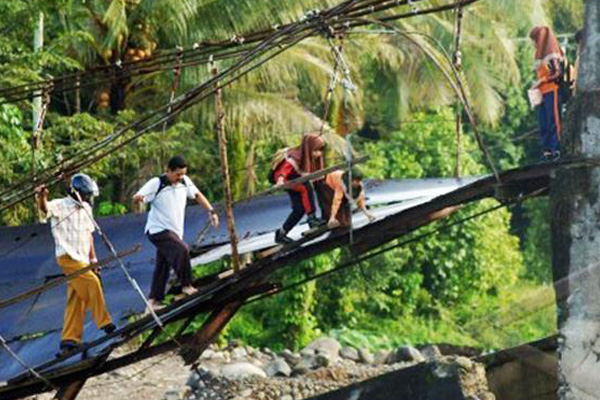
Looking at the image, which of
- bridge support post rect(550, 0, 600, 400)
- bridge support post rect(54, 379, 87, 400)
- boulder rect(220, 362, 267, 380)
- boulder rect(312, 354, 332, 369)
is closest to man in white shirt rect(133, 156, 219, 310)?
bridge support post rect(54, 379, 87, 400)

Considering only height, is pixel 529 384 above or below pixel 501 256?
above

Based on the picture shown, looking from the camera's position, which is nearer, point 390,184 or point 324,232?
point 324,232

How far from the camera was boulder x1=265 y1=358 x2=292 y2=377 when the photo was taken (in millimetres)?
22562

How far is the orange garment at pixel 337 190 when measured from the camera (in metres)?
13.4

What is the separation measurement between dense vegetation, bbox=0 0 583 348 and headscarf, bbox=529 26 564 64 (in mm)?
2605

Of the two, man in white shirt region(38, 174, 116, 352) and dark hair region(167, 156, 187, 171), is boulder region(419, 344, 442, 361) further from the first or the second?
dark hair region(167, 156, 187, 171)

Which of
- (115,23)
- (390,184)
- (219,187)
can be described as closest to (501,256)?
(219,187)

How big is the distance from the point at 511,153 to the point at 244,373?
52.8ft

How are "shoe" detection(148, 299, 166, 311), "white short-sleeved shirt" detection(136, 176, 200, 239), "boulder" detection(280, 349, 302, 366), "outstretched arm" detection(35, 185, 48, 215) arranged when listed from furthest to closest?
1. "boulder" detection(280, 349, 302, 366)
2. "outstretched arm" detection(35, 185, 48, 215)
3. "white short-sleeved shirt" detection(136, 176, 200, 239)
4. "shoe" detection(148, 299, 166, 311)

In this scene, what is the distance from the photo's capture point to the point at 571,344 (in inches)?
465

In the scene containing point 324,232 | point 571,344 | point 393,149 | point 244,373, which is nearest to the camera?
point 571,344

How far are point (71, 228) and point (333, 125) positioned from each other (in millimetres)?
16525

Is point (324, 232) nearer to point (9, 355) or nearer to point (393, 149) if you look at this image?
point (9, 355)

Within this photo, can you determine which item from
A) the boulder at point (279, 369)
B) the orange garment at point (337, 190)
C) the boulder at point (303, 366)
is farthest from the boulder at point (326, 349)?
the orange garment at point (337, 190)
